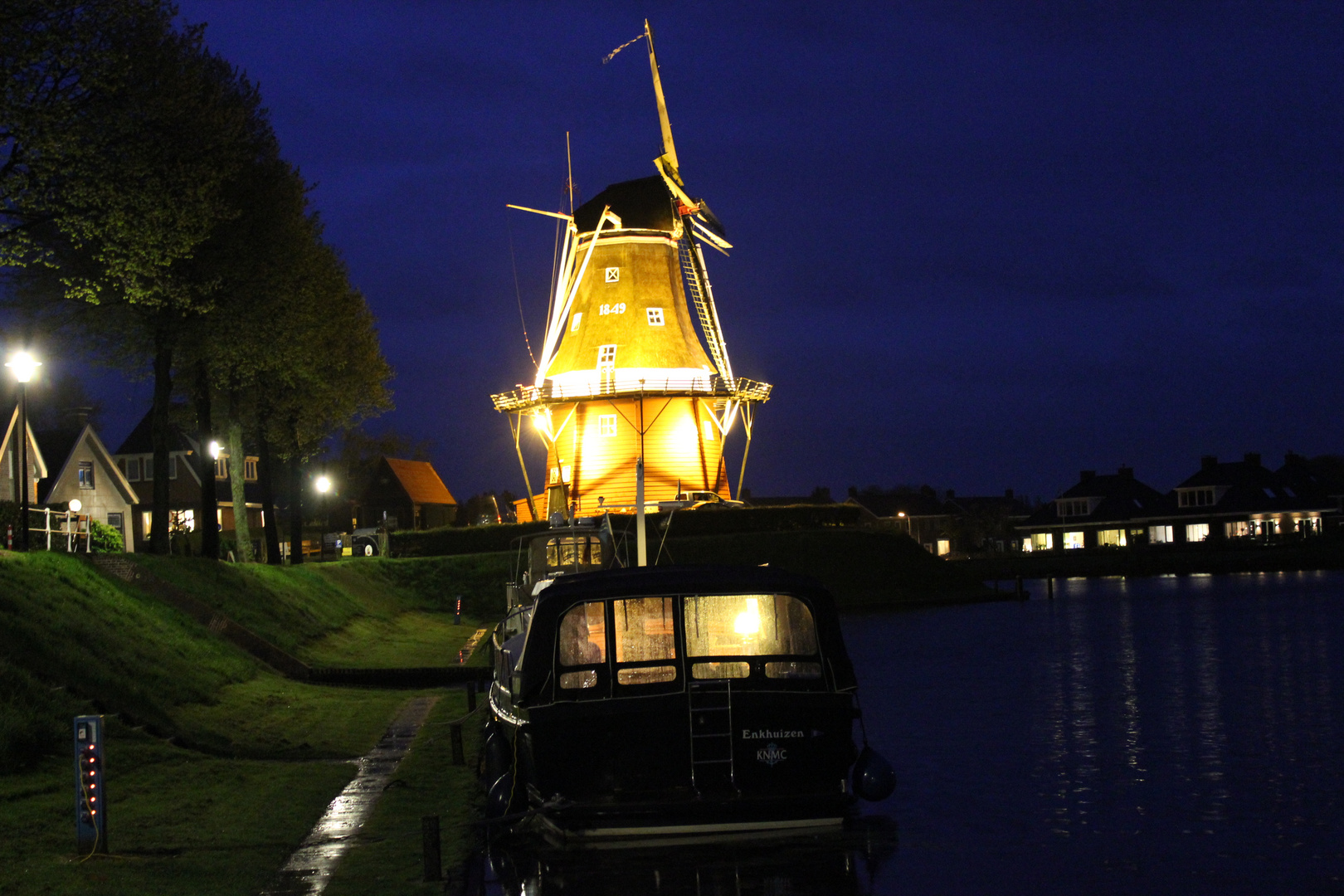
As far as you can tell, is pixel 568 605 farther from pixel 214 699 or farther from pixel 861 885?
pixel 214 699

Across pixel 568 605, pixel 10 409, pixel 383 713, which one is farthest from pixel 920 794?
pixel 10 409

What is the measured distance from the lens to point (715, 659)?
1392cm

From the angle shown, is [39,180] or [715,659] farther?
[39,180]

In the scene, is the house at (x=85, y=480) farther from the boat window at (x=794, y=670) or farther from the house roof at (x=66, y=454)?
the boat window at (x=794, y=670)

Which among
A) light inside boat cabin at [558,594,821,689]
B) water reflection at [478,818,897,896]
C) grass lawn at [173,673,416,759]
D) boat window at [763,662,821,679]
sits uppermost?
light inside boat cabin at [558,594,821,689]

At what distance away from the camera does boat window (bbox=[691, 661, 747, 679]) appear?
13.9m

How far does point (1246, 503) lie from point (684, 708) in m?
111

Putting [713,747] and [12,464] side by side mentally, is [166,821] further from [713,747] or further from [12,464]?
[12,464]

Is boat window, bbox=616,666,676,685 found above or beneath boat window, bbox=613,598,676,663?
beneath

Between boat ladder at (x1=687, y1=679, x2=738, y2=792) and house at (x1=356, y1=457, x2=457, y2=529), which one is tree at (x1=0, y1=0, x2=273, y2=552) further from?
house at (x1=356, y1=457, x2=457, y2=529)

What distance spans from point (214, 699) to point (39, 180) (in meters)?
11.7

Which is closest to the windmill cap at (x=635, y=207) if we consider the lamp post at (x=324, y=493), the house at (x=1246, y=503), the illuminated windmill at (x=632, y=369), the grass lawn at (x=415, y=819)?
the illuminated windmill at (x=632, y=369)

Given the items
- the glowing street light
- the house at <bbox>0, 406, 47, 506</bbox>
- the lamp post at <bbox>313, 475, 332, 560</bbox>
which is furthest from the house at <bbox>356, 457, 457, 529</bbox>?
the glowing street light

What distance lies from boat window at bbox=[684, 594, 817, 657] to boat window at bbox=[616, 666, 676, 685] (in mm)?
385
